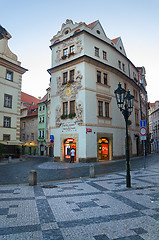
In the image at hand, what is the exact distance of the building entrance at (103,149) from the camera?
21.8 m

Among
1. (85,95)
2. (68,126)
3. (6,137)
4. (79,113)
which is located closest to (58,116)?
(68,126)

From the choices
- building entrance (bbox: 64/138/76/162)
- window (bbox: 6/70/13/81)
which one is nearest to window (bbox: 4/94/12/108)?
window (bbox: 6/70/13/81)

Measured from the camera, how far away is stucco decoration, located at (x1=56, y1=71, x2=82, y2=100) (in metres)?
21.2

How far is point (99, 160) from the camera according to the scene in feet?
69.7

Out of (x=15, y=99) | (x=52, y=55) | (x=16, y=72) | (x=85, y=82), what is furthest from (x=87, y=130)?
(x=16, y=72)

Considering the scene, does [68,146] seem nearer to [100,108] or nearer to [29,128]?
[100,108]

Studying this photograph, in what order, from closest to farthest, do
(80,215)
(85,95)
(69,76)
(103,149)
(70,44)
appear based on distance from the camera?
(80,215)
(85,95)
(103,149)
(69,76)
(70,44)

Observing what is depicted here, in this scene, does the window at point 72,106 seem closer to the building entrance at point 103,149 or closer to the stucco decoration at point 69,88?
the stucco decoration at point 69,88

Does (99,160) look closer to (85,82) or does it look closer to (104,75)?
(85,82)

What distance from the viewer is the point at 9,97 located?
2931cm

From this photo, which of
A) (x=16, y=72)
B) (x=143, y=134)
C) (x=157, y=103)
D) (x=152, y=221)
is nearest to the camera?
(x=152, y=221)

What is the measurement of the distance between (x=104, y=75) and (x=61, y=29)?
30.4 ft

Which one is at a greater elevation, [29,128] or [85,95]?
[85,95]

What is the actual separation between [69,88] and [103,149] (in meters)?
8.88
